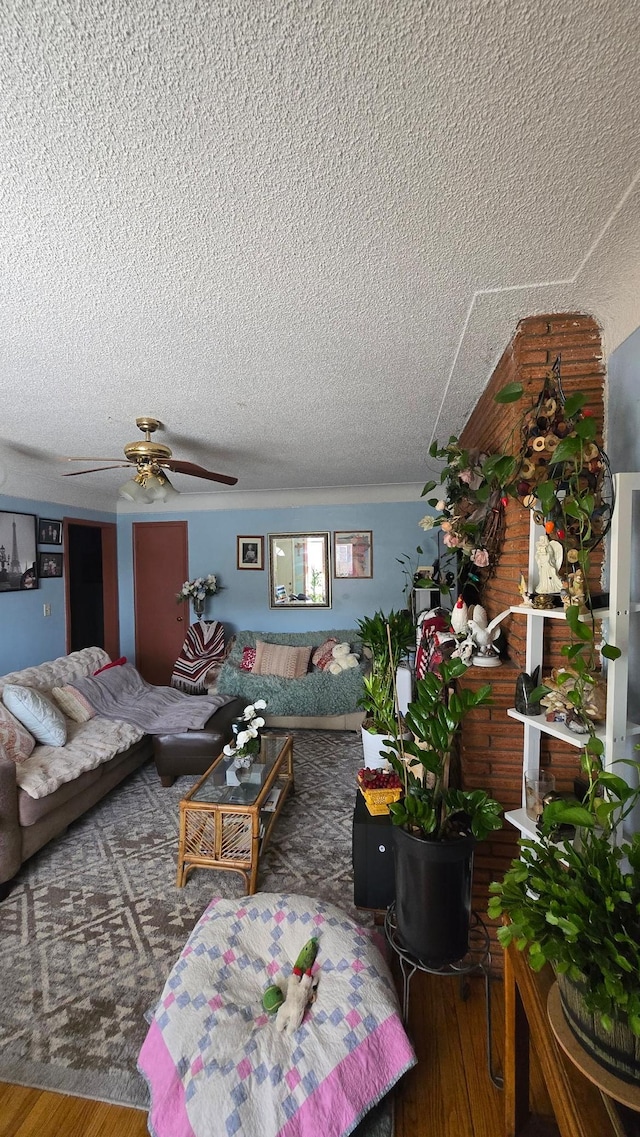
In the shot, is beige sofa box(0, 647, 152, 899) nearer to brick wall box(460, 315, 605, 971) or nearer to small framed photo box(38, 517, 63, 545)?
small framed photo box(38, 517, 63, 545)

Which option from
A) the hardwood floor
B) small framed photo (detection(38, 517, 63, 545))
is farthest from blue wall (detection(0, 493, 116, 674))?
the hardwood floor

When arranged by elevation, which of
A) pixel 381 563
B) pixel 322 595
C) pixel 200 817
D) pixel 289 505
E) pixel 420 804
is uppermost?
pixel 289 505

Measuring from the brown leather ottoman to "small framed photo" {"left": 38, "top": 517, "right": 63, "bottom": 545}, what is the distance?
231 cm

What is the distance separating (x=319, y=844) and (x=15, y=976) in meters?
1.38

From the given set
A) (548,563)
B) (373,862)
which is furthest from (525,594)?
(373,862)

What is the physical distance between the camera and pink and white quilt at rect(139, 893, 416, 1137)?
1048 millimetres

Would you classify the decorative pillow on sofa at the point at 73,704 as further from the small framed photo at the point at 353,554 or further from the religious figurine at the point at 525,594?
the religious figurine at the point at 525,594

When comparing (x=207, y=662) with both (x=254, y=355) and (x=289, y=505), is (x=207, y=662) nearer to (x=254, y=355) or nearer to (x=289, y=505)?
(x=289, y=505)

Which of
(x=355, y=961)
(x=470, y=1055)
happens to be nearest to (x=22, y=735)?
(x=355, y=961)

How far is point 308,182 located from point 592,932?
147cm

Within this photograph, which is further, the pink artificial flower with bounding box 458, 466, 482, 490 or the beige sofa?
the beige sofa

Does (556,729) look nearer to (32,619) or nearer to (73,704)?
(73,704)

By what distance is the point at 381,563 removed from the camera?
191 inches

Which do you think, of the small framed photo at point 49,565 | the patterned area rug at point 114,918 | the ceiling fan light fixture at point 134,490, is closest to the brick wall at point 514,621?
the patterned area rug at point 114,918
